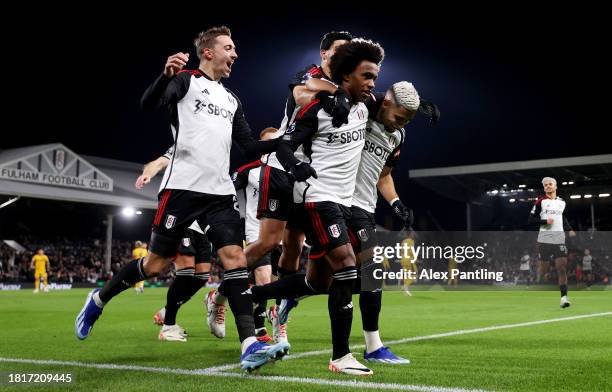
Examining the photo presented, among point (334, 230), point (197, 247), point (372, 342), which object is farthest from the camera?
point (197, 247)

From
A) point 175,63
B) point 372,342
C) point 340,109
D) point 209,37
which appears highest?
point 209,37

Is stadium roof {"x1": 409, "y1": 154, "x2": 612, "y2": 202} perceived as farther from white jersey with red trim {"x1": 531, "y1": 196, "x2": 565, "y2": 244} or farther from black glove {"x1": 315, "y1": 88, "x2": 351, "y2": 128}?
black glove {"x1": 315, "y1": 88, "x2": 351, "y2": 128}

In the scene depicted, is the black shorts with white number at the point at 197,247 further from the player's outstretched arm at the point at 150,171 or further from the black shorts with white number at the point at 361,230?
the black shorts with white number at the point at 361,230

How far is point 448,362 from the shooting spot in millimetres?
Result: 4746

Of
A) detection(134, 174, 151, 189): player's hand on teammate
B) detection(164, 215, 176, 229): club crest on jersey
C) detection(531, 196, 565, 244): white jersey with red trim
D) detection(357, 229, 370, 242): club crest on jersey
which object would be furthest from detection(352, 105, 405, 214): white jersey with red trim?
detection(531, 196, 565, 244): white jersey with red trim

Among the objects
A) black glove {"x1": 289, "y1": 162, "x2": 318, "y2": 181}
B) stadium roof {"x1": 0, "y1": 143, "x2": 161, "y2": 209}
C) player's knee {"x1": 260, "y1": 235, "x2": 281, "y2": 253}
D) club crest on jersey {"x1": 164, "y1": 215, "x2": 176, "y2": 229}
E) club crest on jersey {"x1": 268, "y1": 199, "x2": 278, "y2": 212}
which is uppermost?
stadium roof {"x1": 0, "y1": 143, "x2": 161, "y2": 209}

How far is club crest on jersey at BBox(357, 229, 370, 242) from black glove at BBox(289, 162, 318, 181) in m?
0.97

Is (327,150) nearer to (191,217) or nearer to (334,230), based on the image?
(334,230)

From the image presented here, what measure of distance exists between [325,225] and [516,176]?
35290mm

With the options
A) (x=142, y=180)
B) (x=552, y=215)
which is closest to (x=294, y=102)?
(x=142, y=180)

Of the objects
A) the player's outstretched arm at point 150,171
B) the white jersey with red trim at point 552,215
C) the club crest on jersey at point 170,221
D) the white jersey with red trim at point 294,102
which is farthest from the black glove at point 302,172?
the white jersey with red trim at point 552,215

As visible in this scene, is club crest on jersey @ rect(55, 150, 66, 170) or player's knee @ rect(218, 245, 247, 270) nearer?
player's knee @ rect(218, 245, 247, 270)

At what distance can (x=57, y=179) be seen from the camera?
31266mm

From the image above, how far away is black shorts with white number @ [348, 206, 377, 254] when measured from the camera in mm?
5000
